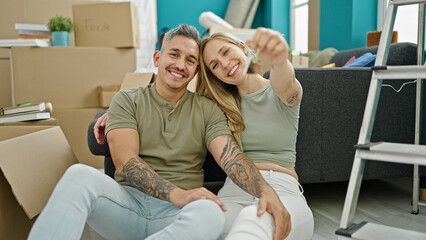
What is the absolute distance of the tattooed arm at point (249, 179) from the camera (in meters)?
1.03

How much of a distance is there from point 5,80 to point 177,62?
7.87 feet

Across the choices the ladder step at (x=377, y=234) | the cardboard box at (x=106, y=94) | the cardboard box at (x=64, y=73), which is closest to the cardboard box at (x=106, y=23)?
the cardboard box at (x=64, y=73)

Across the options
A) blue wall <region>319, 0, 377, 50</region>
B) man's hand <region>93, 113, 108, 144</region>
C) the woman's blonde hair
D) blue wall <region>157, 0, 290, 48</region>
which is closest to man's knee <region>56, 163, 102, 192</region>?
man's hand <region>93, 113, 108, 144</region>

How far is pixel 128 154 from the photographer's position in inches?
47.4

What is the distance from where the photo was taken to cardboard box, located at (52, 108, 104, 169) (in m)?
2.84

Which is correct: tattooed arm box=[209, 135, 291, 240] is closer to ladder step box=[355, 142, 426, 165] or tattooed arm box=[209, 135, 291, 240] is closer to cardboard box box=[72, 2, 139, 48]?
ladder step box=[355, 142, 426, 165]

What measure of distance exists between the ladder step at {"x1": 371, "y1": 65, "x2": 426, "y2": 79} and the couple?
0.81 feet

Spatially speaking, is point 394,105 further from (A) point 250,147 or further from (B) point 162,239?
(B) point 162,239

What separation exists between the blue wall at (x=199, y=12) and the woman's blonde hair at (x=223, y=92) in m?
3.95

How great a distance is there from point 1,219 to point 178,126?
27.5 inches

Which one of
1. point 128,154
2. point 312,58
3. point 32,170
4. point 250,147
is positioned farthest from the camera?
point 312,58

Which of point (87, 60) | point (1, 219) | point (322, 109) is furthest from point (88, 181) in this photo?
point (87, 60)

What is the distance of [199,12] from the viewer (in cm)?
533

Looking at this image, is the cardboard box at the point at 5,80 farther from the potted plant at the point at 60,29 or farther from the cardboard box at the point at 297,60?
the cardboard box at the point at 297,60
